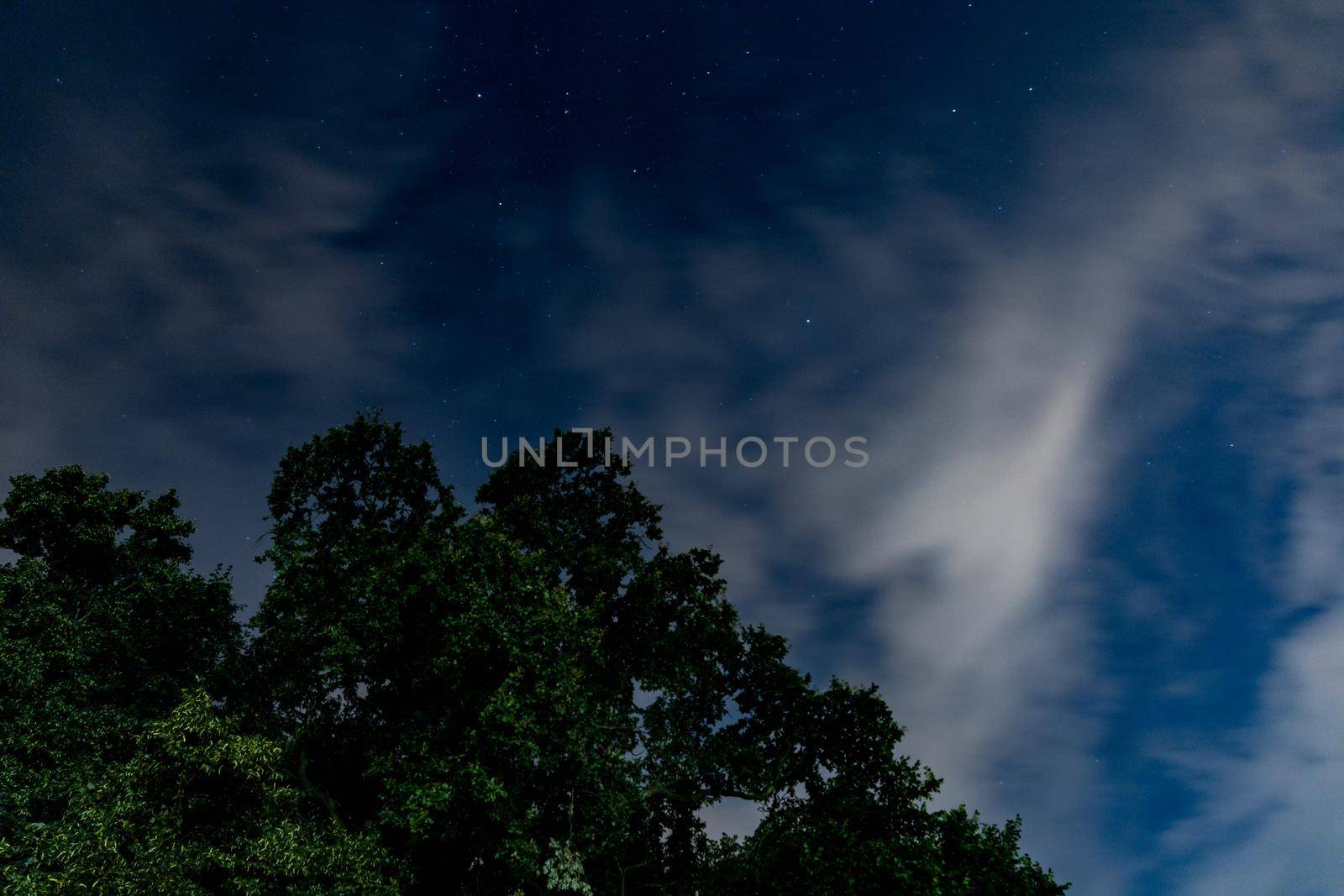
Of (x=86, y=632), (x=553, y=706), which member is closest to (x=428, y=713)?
(x=553, y=706)

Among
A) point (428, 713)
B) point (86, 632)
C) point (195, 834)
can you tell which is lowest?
point (195, 834)

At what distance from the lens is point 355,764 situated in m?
27.4

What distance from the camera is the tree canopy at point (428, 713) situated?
19.7 metres

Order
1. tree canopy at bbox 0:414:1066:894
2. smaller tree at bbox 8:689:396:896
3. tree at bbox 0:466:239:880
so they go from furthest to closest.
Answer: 1. tree at bbox 0:466:239:880
2. tree canopy at bbox 0:414:1066:894
3. smaller tree at bbox 8:689:396:896

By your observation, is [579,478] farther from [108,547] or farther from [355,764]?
[108,547]

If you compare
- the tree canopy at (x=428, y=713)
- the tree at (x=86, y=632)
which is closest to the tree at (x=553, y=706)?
the tree canopy at (x=428, y=713)

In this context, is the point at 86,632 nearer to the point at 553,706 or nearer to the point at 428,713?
the point at 428,713

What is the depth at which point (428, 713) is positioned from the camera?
25.2 m

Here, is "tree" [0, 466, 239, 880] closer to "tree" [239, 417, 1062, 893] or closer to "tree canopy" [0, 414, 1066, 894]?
"tree canopy" [0, 414, 1066, 894]

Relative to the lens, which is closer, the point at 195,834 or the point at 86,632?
the point at 195,834

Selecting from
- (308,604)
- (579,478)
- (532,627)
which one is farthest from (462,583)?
(579,478)

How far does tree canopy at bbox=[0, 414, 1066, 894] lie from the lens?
1966cm

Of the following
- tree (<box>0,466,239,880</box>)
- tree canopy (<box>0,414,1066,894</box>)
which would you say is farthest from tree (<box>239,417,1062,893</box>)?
tree (<box>0,466,239,880</box>)

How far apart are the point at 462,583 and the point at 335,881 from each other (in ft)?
27.6
